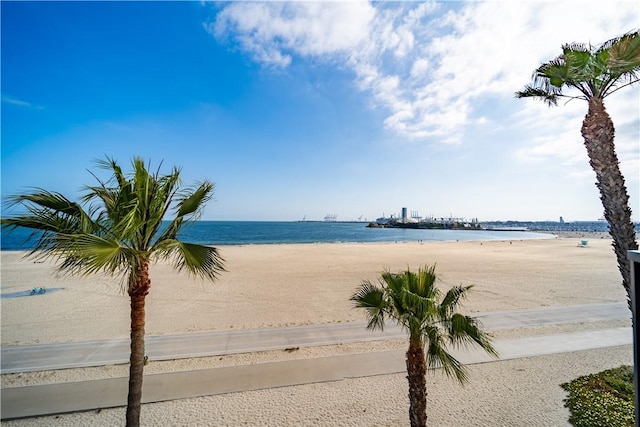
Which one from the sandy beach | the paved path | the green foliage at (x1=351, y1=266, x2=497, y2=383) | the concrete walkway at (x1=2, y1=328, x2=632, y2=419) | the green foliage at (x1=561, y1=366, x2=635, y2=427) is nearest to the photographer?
the green foliage at (x1=351, y1=266, x2=497, y2=383)

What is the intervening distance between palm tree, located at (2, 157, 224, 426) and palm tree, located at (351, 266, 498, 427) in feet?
9.27

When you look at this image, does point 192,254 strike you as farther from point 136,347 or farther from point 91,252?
point 136,347

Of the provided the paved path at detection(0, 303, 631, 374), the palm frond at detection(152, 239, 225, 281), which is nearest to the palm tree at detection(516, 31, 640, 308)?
the paved path at detection(0, 303, 631, 374)

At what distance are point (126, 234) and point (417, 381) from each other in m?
4.72

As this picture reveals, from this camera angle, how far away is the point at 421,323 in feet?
14.3

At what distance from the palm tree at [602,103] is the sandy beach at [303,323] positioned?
3.32 m

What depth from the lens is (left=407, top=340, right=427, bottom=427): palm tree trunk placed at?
4449mm

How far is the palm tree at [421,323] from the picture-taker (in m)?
4.32

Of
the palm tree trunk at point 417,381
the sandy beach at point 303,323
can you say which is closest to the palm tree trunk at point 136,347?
the sandy beach at point 303,323

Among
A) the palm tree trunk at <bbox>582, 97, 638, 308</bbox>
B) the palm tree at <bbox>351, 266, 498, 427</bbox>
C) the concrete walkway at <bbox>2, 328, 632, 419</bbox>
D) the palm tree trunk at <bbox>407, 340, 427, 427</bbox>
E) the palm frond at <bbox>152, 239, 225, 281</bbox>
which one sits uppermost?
the palm tree trunk at <bbox>582, 97, 638, 308</bbox>

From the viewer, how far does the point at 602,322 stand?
10688 millimetres

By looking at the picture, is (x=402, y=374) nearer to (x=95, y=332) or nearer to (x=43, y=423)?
(x=43, y=423)

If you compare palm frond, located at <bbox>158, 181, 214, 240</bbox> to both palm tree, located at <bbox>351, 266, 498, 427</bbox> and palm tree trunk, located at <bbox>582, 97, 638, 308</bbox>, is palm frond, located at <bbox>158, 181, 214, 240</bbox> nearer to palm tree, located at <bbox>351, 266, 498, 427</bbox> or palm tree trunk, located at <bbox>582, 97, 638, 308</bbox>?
palm tree, located at <bbox>351, 266, 498, 427</bbox>

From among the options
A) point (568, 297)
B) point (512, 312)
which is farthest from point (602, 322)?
point (568, 297)
